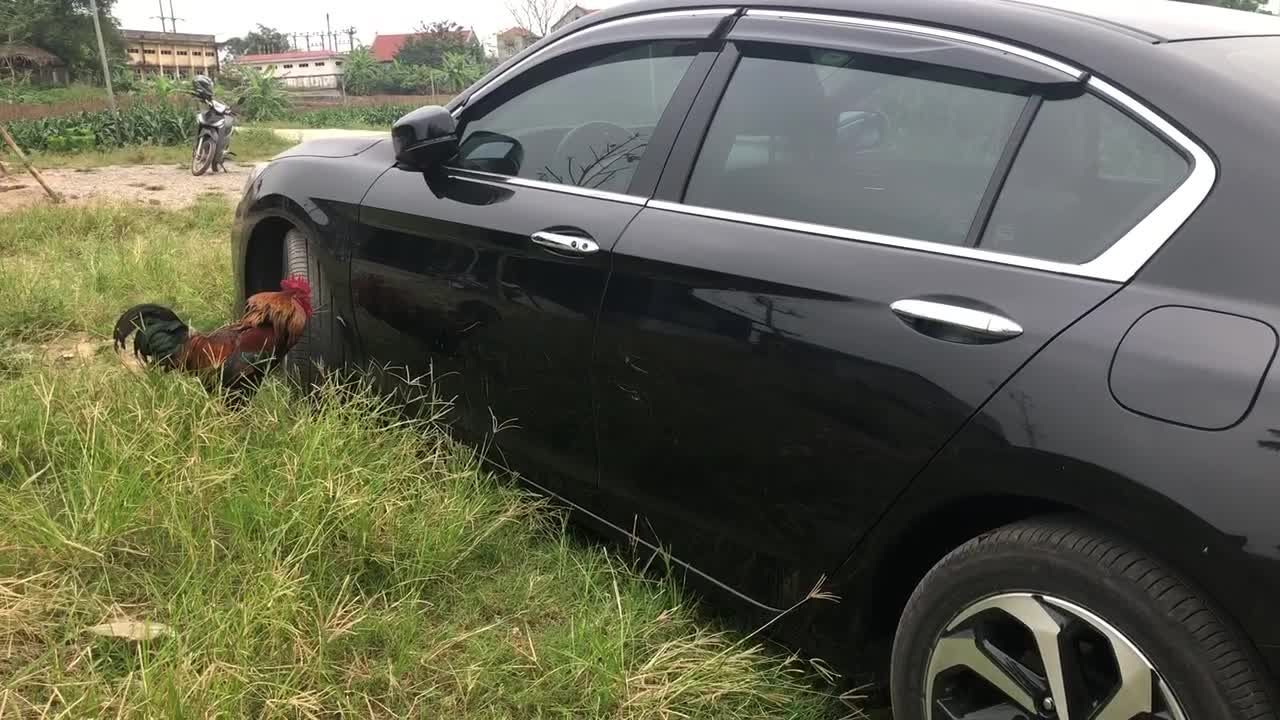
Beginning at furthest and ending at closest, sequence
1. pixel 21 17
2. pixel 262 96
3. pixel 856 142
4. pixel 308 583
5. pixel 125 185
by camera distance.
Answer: pixel 21 17, pixel 262 96, pixel 125 185, pixel 308 583, pixel 856 142

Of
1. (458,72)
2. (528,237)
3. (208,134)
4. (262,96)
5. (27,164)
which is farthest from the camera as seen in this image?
(458,72)

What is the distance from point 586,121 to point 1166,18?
1412mm

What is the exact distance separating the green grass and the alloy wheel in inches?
679

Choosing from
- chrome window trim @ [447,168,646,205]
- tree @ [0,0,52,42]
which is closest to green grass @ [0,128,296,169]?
chrome window trim @ [447,168,646,205]

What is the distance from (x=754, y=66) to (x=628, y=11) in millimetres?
553

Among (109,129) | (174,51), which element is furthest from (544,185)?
(174,51)

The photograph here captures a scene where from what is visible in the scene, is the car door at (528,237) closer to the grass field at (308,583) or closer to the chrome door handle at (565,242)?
the chrome door handle at (565,242)

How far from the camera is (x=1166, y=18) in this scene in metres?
1.94

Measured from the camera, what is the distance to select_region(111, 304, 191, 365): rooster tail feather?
133 inches

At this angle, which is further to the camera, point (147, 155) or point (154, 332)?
point (147, 155)

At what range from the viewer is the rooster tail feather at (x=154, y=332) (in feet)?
11.1

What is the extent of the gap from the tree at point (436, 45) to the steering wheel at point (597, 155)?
7463 cm

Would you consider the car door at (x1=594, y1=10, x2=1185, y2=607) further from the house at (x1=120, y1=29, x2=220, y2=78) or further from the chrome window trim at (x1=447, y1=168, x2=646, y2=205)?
the house at (x1=120, y1=29, x2=220, y2=78)

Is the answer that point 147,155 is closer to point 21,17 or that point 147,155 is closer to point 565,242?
point 565,242
